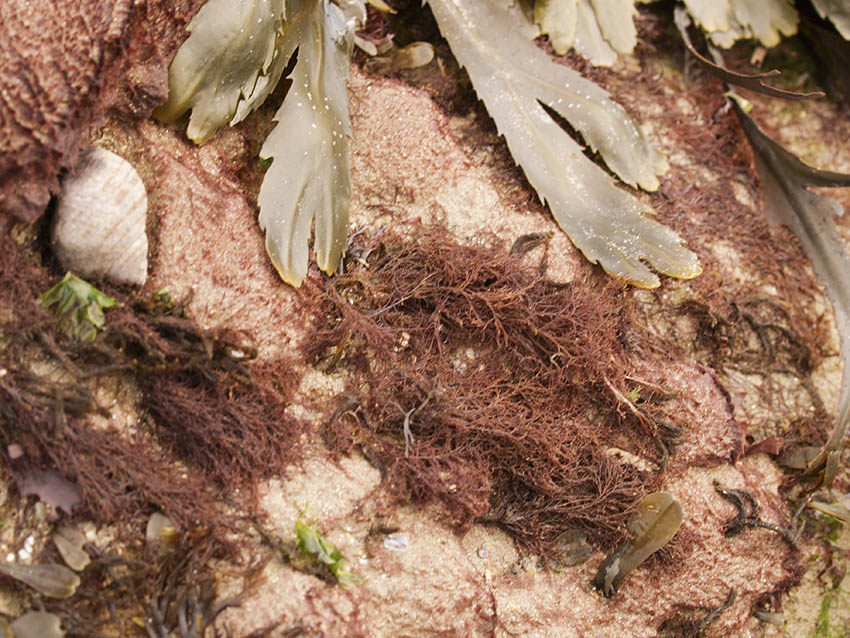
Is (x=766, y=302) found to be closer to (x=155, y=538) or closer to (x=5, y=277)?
(x=155, y=538)

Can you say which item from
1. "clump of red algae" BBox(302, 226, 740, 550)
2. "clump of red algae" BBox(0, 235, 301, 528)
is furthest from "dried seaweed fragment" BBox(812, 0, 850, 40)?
"clump of red algae" BBox(0, 235, 301, 528)

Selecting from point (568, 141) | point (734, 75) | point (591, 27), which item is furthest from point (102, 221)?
point (734, 75)

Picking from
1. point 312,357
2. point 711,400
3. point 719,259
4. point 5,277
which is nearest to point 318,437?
point 312,357

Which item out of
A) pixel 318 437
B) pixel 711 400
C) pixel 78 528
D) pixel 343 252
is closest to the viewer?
pixel 78 528

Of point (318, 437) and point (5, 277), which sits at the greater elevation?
point (5, 277)

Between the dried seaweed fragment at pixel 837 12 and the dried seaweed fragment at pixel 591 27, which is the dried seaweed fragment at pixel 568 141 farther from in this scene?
the dried seaweed fragment at pixel 837 12

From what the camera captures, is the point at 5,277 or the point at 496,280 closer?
the point at 5,277

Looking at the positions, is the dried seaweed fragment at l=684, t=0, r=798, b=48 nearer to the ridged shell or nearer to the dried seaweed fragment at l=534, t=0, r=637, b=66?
the dried seaweed fragment at l=534, t=0, r=637, b=66
